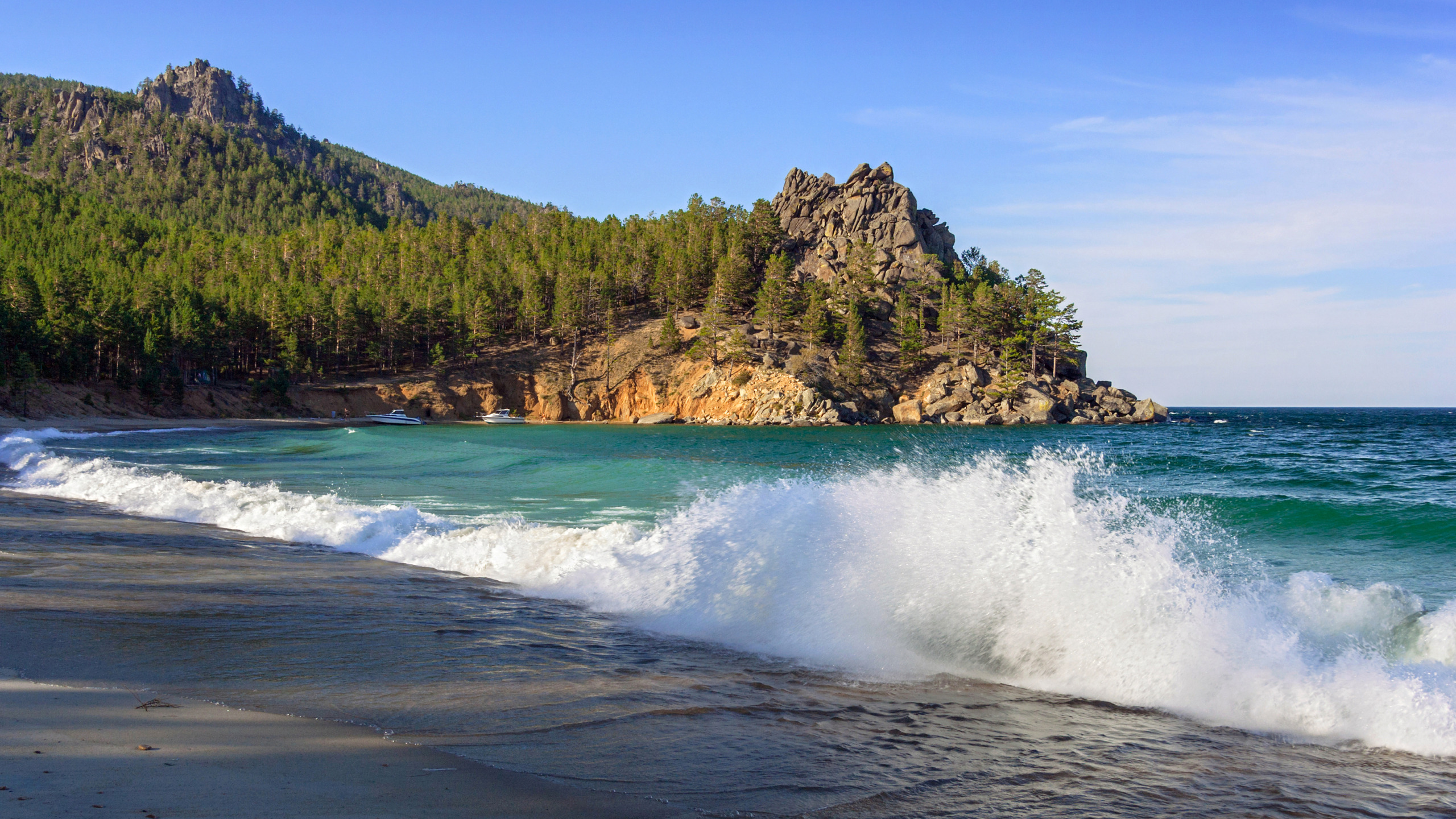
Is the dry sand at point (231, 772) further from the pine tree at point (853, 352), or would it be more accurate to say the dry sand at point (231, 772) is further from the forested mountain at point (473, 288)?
the pine tree at point (853, 352)

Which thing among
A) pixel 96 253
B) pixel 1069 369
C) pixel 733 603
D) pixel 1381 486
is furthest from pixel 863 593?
pixel 96 253

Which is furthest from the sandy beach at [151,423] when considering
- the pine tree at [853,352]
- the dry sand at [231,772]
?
the pine tree at [853,352]

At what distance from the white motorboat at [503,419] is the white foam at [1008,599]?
80196 millimetres

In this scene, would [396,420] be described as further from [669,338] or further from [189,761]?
[189,761]

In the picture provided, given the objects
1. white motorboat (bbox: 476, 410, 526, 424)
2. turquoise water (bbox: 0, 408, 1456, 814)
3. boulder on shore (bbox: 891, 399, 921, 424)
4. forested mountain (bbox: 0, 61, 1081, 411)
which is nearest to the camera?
turquoise water (bbox: 0, 408, 1456, 814)

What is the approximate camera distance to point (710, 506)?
44.3 ft

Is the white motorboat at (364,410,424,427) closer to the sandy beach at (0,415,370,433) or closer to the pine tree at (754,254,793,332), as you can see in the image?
the sandy beach at (0,415,370,433)

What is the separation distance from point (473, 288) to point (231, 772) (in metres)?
112

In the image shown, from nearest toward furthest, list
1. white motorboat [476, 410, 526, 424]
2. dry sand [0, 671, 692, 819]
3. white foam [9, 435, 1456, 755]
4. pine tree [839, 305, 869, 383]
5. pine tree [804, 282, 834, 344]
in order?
dry sand [0, 671, 692, 819] → white foam [9, 435, 1456, 755] → white motorboat [476, 410, 526, 424] → pine tree [839, 305, 869, 383] → pine tree [804, 282, 834, 344]

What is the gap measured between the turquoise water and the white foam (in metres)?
0.03

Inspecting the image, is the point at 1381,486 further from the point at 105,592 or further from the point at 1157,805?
the point at 105,592

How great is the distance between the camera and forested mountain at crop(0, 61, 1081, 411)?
78750 mm

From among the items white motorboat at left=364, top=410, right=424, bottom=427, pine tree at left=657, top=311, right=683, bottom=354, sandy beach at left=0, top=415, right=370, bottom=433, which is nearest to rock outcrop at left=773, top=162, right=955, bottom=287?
pine tree at left=657, top=311, right=683, bottom=354

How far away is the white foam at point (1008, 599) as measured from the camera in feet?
23.5
